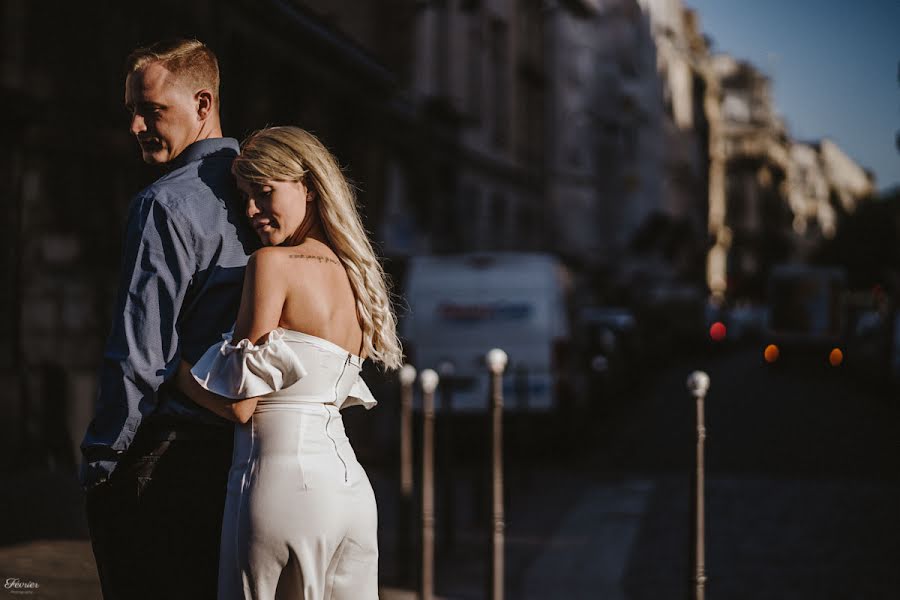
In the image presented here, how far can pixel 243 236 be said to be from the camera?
3.17 m

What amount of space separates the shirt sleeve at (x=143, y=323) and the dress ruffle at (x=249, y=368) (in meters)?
0.10

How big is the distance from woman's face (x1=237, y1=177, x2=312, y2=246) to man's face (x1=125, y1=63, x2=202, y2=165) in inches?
9.2

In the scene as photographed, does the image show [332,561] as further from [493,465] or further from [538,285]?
[538,285]

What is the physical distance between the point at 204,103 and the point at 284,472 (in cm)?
88

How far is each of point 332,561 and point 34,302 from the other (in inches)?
463

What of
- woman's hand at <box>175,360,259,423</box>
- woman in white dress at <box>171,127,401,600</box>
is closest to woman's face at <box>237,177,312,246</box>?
woman in white dress at <box>171,127,401,600</box>

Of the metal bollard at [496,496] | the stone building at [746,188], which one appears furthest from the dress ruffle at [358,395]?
the stone building at [746,188]

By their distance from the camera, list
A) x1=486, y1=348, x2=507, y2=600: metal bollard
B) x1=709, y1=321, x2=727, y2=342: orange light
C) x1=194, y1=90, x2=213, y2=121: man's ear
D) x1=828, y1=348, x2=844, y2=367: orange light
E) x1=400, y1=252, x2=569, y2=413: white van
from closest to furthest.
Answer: x1=194, y1=90, x2=213, y2=121: man's ear → x1=486, y1=348, x2=507, y2=600: metal bollard → x1=400, y1=252, x2=569, y2=413: white van → x1=828, y1=348, x2=844, y2=367: orange light → x1=709, y1=321, x2=727, y2=342: orange light

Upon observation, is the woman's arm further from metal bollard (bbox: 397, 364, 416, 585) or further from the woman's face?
metal bollard (bbox: 397, 364, 416, 585)

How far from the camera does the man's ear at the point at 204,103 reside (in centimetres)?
317

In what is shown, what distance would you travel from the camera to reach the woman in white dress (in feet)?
9.60

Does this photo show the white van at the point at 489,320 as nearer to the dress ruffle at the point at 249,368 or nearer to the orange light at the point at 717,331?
the dress ruffle at the point at 249,368
